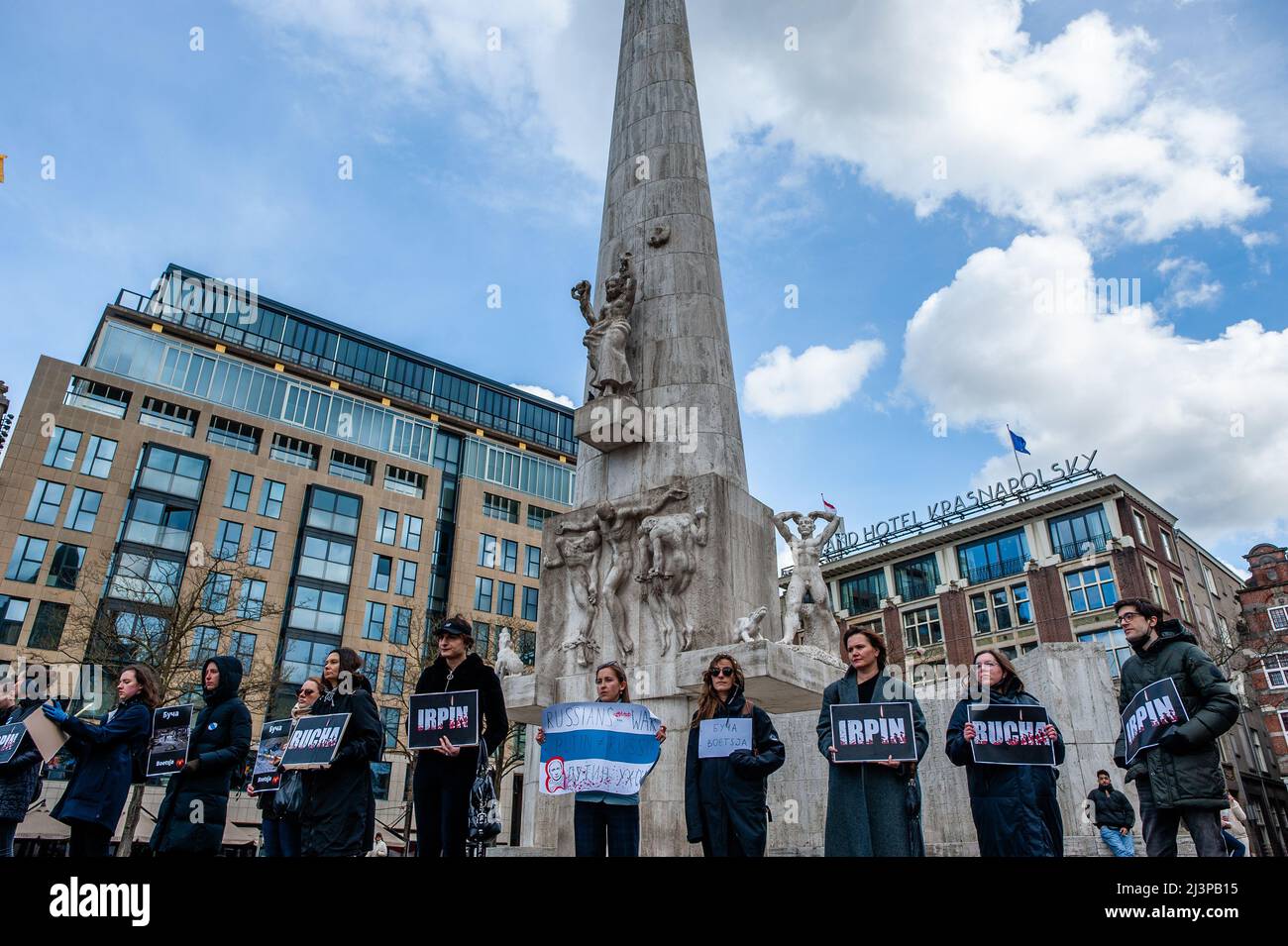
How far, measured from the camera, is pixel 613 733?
7.18 meters

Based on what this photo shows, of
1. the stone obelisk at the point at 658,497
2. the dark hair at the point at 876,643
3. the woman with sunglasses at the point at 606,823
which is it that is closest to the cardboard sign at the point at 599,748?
the woman with sunglasses at the point at 606,823

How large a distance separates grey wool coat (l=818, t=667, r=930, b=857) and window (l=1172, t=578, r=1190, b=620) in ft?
182

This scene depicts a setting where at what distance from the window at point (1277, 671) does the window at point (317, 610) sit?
60.9 m

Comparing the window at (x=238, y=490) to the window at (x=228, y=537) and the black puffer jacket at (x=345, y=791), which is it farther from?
the black puffer jacket at (x=345, y=791)

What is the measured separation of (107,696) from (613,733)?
48350mm

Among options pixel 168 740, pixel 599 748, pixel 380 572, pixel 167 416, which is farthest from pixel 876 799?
pixel 167 416

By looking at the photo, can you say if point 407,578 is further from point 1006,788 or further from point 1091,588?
point 1006,788

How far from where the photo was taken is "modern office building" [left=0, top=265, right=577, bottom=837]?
50219mm

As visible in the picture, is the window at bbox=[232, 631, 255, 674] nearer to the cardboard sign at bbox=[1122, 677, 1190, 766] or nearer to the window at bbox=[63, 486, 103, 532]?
the window at bbox=[63, 486, 103, 532]

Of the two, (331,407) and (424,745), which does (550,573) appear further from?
(331,407)

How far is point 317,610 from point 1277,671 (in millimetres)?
63279

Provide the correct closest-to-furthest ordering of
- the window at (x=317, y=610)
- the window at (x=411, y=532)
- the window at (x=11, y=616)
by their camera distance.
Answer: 1. the window at (x=11, y=616)
2. the window at (x=317, y=610)
3. the window at (x=411, y=532)

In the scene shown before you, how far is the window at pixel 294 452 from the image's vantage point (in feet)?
205
